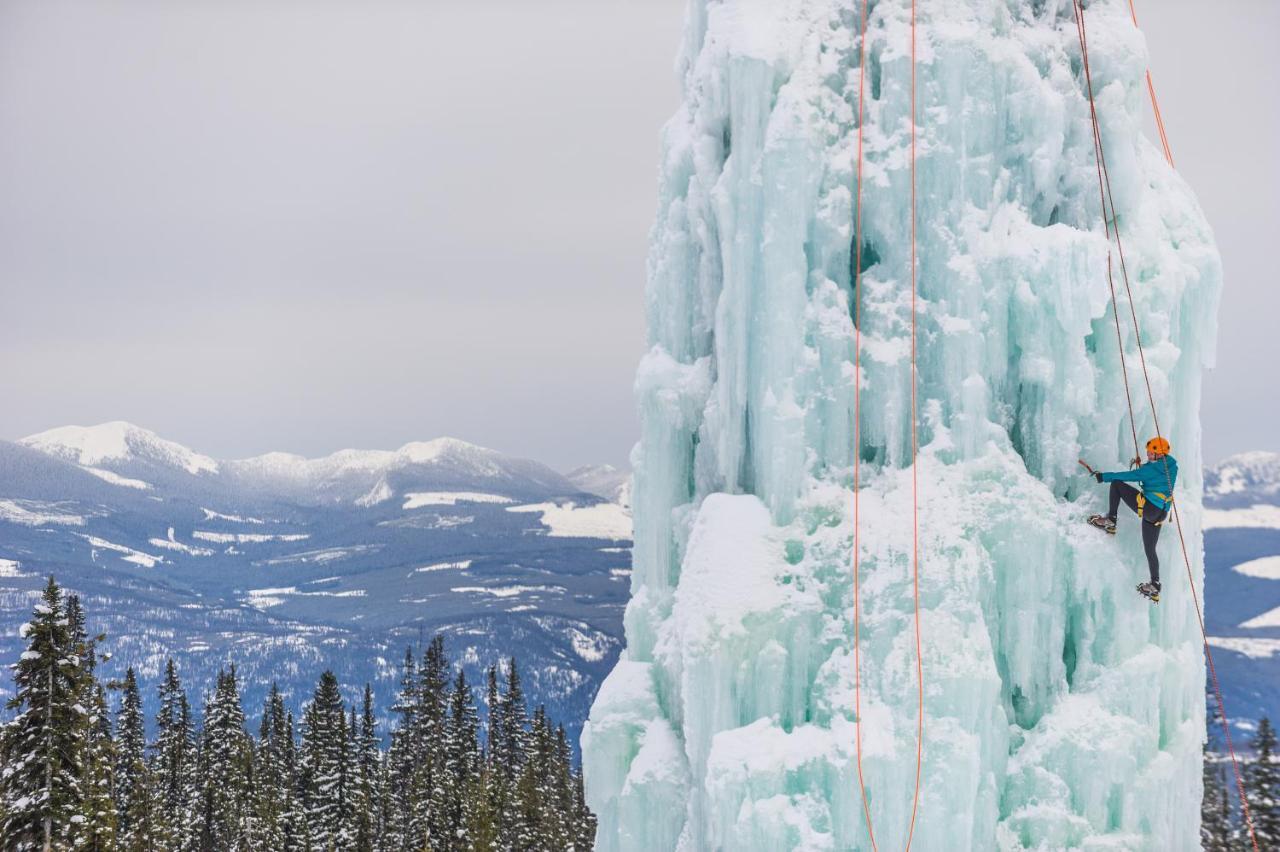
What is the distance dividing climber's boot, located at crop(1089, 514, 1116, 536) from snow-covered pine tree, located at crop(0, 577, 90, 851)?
2241 cm

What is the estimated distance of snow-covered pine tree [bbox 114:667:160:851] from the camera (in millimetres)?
50750

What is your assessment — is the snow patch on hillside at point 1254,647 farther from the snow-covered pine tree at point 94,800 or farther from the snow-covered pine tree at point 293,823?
the snow-covered pine tree at point 94,800

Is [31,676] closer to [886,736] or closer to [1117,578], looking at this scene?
[886,736]

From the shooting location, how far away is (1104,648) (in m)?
17.5

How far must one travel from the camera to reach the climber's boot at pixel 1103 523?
1716 centimetres

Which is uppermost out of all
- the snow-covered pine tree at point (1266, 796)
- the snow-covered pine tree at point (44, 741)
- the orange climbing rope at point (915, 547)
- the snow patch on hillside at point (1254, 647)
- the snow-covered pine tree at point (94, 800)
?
the orange climbing rope at point (915, 547)

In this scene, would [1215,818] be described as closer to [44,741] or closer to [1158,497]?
[1158,497]

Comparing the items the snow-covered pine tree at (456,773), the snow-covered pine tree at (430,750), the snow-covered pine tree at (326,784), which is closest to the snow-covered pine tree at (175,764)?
the snow-covered pine tree at (326,784)

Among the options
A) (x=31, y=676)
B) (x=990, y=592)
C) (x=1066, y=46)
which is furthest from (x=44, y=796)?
(x=1066, y=46)

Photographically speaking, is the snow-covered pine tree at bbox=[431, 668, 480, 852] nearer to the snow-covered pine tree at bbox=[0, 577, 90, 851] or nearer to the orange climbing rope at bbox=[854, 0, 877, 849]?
the snow-covered pine tree at bbox=[0, 577, 90, 851]

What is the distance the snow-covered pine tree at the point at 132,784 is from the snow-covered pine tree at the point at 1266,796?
41.2 meters

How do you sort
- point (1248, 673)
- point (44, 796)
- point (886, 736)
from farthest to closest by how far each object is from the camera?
point (1248, 673) → point (44, 796) → point (886, 736)

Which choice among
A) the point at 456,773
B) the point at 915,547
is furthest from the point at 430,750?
the point at 915,547

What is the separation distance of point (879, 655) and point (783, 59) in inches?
358
